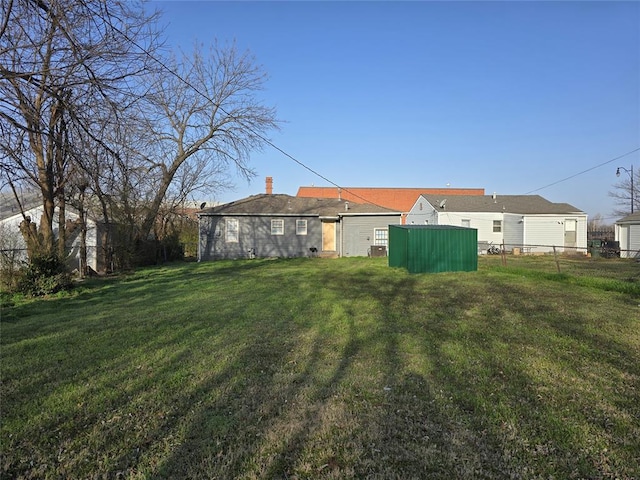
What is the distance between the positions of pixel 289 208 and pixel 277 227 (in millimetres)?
1481

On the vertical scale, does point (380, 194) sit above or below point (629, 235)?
above

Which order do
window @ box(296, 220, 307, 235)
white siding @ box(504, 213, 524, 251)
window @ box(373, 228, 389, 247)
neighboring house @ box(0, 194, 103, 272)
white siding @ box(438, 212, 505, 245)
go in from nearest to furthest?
neighboring house @ box(0, 194, 103, 272) < window @ box(373, 228, 389, 247) < window @ box(296, 220, 307, 235) < white siding @ box(438, 212, 505, 245) < white siding @ box(504, 213, 524, 251)

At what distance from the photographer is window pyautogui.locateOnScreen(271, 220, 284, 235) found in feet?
78.2

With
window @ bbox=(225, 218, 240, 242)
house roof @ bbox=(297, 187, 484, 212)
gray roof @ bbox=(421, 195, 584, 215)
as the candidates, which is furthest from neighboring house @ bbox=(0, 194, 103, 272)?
house roof @ bbox=(297, 187, 484, 212)

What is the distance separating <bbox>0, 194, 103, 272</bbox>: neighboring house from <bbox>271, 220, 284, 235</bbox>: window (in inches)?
357

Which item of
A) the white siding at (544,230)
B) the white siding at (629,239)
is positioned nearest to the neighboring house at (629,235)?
the white siding at (629,239)

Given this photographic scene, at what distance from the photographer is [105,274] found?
624 inches

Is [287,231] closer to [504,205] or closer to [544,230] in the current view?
[504,205]

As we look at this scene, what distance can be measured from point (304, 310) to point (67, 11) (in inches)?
244

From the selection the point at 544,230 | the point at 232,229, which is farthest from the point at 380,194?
the point at 232,229

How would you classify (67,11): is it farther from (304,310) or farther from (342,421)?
(342,421)

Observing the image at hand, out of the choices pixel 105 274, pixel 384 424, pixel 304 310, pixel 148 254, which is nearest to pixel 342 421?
pixel 384 424

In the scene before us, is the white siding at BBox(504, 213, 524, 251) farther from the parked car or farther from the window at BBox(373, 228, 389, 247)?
the window at BBox(373, 228, 389, 247)

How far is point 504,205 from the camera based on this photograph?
2841 centimetres
